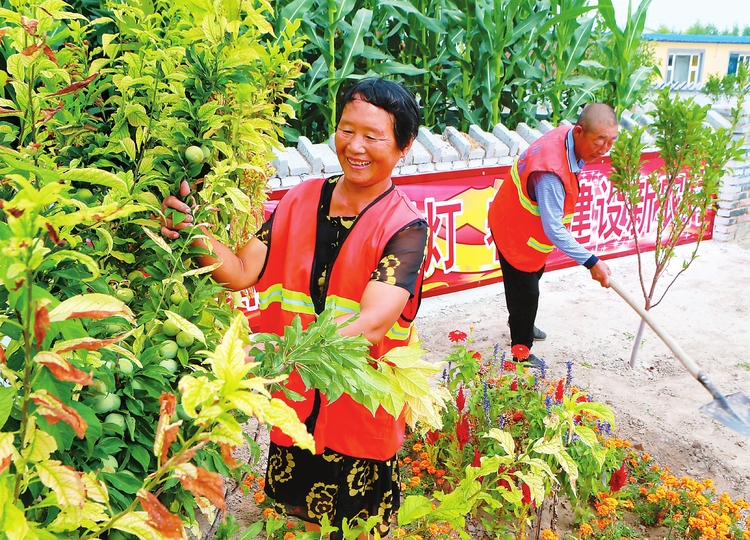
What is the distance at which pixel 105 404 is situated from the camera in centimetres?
80

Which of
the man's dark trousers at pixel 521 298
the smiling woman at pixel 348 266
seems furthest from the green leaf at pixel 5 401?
the man's dark trousers at pixel 521 298

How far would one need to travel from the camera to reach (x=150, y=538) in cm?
64

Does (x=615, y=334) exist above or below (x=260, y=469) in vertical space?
below

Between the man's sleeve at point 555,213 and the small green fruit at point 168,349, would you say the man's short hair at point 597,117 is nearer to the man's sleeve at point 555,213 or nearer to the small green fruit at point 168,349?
the man's sleeve at point 555,213

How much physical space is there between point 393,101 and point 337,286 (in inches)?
19.8

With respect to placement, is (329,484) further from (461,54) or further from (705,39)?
(705,39)

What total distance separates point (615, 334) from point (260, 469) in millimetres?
3123

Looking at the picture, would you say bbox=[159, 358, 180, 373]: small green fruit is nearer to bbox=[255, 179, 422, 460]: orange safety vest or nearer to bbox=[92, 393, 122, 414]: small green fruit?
bbox=[92, 393, 122, 414]: small green fruit

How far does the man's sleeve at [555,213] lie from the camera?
346 centimetres

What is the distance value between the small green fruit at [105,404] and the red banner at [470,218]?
336cm

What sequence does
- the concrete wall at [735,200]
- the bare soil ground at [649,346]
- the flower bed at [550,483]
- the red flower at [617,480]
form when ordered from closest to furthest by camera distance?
the flower bed at [550,483] → the red flower at [617,480] → the bare soil ground at [649,346] → the concrete wall at [735,200]

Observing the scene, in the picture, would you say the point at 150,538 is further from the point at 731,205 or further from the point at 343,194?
Result: the point at 731,205

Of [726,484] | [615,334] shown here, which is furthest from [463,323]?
[726,484]

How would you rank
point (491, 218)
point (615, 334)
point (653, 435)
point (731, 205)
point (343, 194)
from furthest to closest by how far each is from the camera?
point (731, 205) → point (615, 334) → point (491, 218) → point (653, 435) → point (343, 194)
